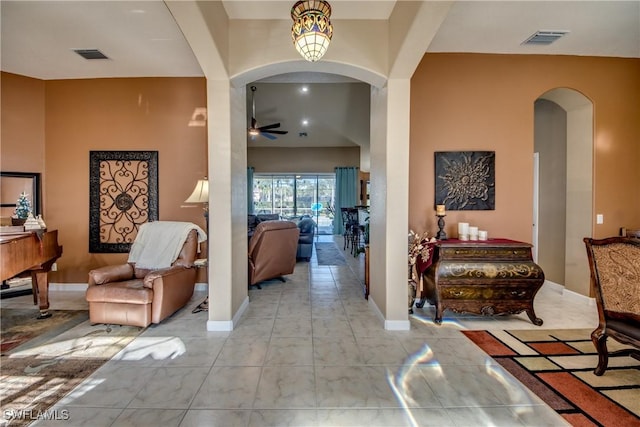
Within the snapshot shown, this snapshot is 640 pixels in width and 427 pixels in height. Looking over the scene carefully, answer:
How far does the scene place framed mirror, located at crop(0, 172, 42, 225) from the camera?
4.18 metres

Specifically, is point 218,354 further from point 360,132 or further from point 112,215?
point 360,132

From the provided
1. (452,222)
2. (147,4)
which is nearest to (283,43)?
(147,4)

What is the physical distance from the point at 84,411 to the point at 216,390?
823 mm

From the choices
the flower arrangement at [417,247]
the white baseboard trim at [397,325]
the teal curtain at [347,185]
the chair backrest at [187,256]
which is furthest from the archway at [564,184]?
the teal curtain at [347,185]

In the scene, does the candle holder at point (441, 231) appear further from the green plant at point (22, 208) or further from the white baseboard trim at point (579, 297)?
the green plant at point (22, 208)

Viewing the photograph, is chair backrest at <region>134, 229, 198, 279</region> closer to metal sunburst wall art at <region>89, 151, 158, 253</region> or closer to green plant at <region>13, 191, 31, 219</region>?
metal sunburst wall art at <region>89, 151, 158, 253</region>

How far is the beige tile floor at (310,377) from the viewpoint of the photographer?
1896 millimetres

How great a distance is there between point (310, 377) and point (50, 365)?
2.21 metres

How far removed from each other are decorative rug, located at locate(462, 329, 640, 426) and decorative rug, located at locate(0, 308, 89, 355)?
4.37 meters

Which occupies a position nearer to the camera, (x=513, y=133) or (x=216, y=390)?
(x=216, y=390)

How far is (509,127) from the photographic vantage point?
386 cm

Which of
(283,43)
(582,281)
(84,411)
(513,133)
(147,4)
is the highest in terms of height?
(147,4)

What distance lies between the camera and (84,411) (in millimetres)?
1934

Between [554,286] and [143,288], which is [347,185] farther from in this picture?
[143,288]
